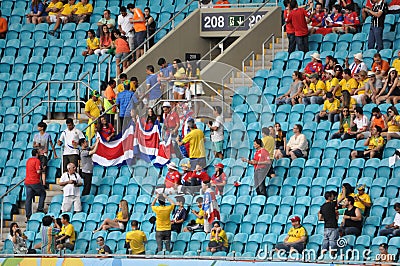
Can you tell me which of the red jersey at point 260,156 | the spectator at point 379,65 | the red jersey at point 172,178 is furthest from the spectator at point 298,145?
the red jersey at point 172,178

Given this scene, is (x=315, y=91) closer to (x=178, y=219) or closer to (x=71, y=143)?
(x=178, y=219)

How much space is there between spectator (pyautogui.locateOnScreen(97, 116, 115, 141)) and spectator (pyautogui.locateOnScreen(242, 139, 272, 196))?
294cm

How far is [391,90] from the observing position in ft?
72.1

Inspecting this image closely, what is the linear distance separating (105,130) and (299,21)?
3940 mm

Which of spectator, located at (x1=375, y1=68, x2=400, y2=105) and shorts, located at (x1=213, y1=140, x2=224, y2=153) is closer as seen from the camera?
shorts, located at (x1=213, y1=140, x2=224, y2=153)

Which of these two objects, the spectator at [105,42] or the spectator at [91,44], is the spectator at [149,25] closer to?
the spectator at [105,42]

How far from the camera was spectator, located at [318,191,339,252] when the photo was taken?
19812 millimetres

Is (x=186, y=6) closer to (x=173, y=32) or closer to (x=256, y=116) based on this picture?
(x=173, y=32)

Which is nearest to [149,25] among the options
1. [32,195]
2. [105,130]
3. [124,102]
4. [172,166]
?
[124,102]

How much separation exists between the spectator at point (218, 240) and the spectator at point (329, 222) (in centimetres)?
159

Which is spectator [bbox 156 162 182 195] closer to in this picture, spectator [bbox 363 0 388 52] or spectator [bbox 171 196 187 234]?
spectator [bbox 171 196 187 234]

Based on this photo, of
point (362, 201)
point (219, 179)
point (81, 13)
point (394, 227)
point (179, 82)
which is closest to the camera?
point (394, 227)

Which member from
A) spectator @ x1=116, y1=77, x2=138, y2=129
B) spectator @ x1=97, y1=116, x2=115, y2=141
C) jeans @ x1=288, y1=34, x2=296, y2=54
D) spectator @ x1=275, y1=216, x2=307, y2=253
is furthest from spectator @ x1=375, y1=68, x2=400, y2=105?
spectator @ x1=97, y1=116, x2=115, y2=141

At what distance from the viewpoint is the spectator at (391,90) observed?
21906mm
